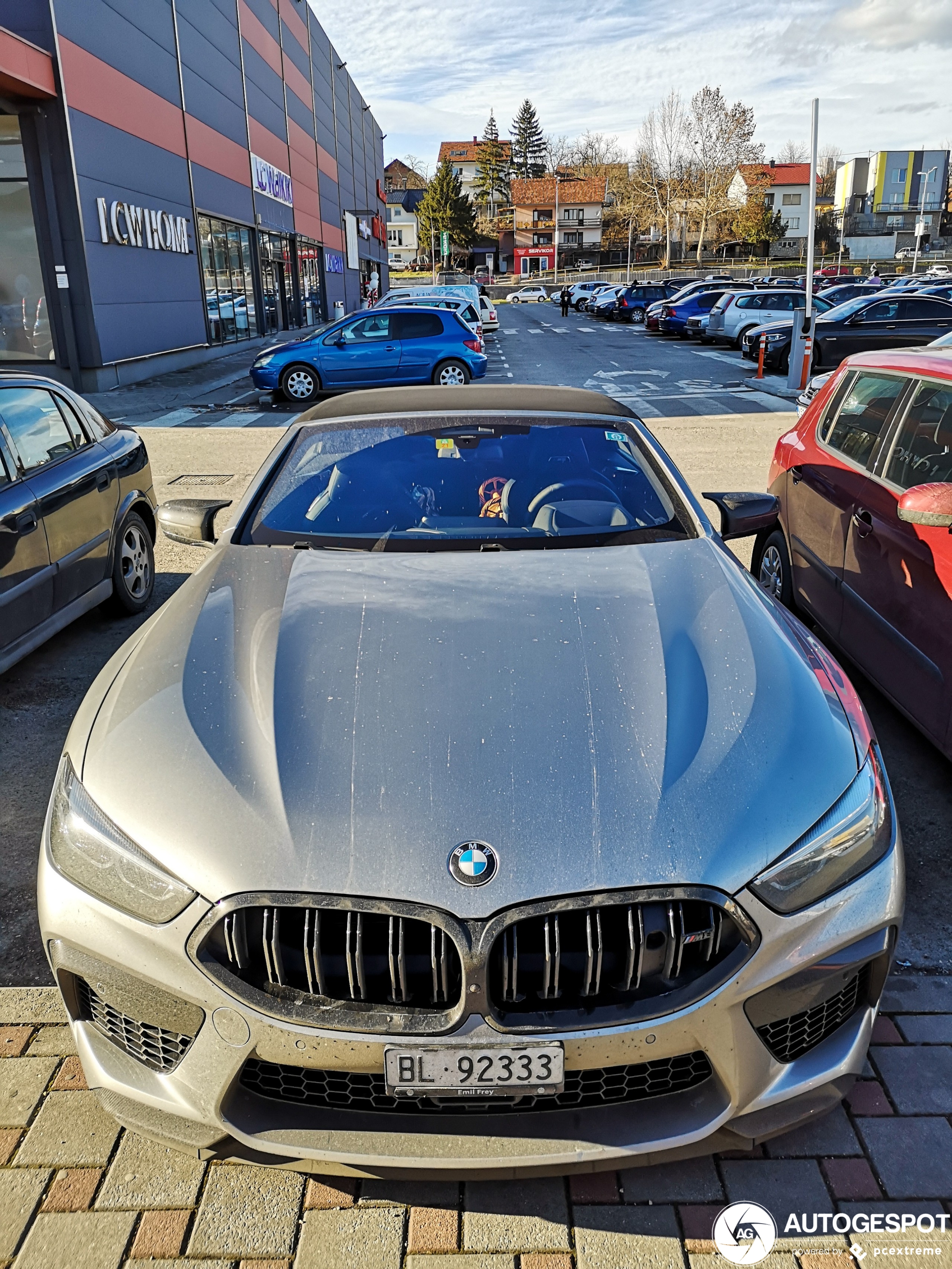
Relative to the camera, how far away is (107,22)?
1811cm

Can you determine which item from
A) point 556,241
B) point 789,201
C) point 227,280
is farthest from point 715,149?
point 227,280

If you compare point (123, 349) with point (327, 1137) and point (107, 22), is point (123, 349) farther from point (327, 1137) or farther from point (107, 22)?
point (327, 1137)

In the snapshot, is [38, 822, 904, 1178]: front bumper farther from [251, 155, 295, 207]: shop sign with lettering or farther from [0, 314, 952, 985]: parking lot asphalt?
[251, 155, 295, 207]: shop sign with lettering

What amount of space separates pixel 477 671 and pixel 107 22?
804 inches

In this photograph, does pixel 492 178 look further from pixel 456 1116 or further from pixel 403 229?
pixel 456 1116

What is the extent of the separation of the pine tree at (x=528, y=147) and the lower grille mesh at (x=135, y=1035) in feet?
457

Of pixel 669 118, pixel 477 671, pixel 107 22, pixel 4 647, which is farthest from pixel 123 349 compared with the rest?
pixel 669 118

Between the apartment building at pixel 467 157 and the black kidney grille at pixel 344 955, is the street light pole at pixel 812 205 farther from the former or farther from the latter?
the apartment building at pixel 467 157

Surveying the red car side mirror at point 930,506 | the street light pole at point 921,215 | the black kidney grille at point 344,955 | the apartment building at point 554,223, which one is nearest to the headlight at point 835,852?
the black kidney grille at point 344,955

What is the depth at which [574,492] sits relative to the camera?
3.71 m

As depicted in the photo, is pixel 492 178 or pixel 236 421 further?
pixel 492 178

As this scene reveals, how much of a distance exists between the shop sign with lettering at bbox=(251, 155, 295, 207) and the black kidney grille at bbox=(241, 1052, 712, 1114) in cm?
3147

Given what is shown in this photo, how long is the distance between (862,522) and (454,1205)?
3519mm

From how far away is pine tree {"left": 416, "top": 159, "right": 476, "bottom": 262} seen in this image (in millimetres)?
102125
